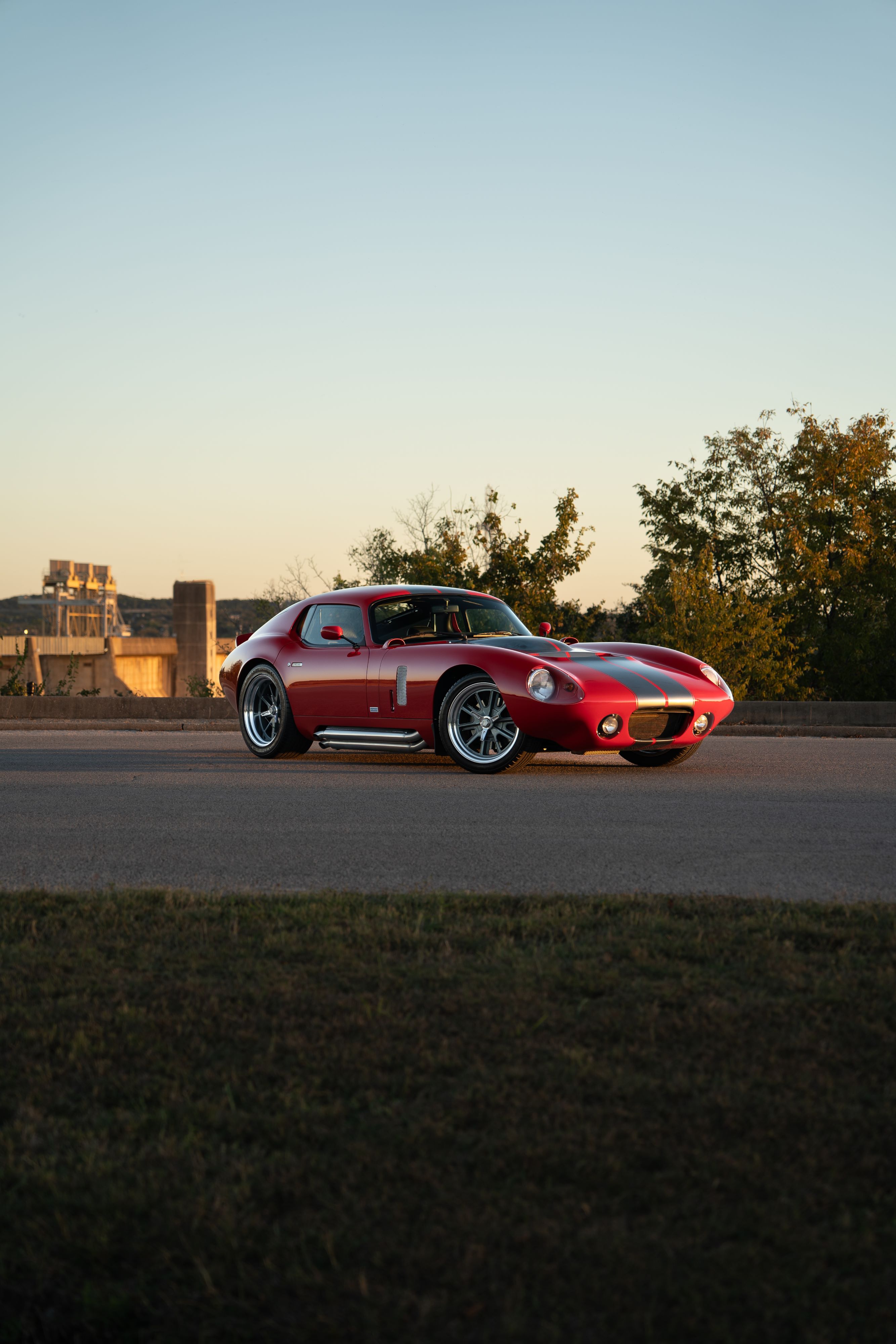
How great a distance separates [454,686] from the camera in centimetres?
1041

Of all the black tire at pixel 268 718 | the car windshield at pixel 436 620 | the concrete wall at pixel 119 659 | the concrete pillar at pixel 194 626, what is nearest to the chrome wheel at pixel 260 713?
the black tire at pixel 268 718

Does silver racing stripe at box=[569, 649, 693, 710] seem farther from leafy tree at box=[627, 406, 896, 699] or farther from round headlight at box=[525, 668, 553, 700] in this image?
leafy tree at box=[627, 406, 896, 699]

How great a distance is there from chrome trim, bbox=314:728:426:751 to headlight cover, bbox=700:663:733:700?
2.51 metres

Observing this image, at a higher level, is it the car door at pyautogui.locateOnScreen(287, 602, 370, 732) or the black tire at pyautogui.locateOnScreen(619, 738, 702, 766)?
the car door at pyautogui.locateOnScreen(287, 602, 370, 732)

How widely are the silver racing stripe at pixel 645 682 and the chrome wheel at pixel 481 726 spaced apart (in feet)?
2.48

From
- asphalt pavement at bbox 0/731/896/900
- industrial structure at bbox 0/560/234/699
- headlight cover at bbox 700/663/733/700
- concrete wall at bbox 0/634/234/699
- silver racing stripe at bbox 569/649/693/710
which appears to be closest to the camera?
asphalt pavement at bbox 0/731/896/900

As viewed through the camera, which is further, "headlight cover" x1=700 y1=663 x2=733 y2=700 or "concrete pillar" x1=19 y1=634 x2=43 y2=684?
"concrete pillar" x1=19 y1=634 x2=43 y2=684

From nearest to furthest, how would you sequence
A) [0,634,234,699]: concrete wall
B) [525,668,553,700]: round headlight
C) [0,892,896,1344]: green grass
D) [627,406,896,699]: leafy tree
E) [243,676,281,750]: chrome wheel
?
[0,892,896,1344]: green grass
[525,668,553,700]: round headlight
[243,676,281,750]: chrome wheel
[627,406,896,699]: leafy tree
[0,634,234,699]: concrete wall

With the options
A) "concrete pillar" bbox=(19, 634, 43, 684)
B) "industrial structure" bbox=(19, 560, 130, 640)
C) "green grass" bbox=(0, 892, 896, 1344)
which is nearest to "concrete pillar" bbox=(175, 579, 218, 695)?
"concrete pillar" bbox=(19, 634, 43, 684)

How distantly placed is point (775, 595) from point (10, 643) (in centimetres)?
5503

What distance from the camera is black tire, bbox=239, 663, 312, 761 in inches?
471

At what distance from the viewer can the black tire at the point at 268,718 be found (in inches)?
471

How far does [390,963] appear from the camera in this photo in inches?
145

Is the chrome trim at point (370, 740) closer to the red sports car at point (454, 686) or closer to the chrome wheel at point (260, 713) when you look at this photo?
the red sports car at point (454, 686)
